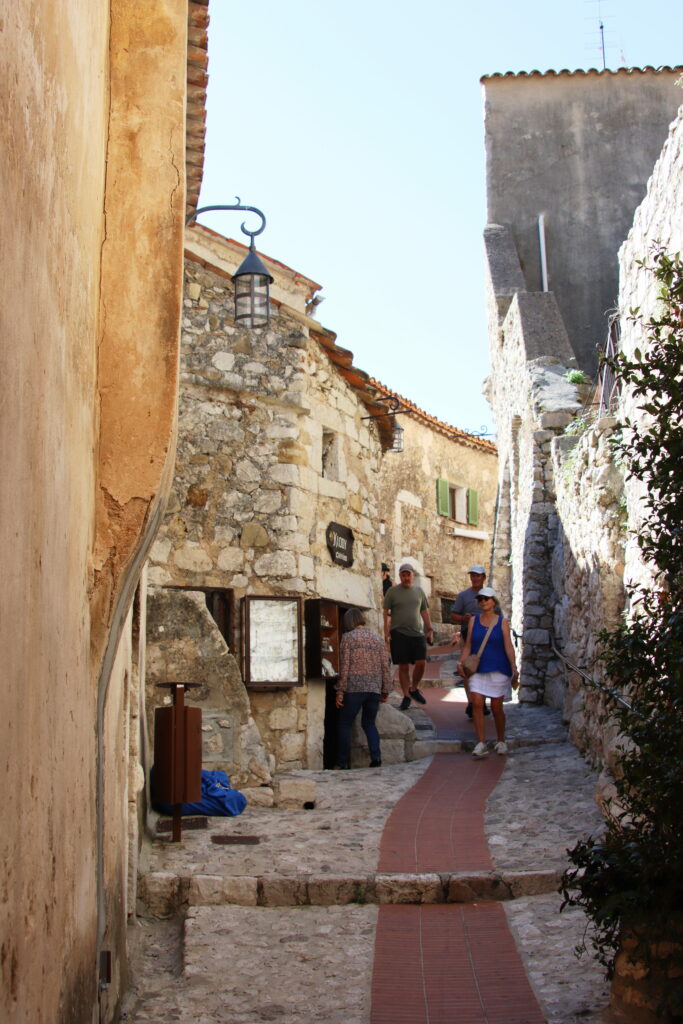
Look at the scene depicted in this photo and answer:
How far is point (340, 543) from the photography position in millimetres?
11750

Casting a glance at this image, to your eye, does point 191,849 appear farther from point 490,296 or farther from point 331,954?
point 490,296

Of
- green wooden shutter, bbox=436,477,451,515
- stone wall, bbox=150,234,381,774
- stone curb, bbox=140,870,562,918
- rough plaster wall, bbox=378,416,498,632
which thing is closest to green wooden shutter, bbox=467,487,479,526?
rough plaster wall, bbox=378,416,498,632

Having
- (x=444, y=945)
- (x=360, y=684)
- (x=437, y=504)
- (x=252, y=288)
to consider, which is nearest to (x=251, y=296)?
(x=252, y=288)

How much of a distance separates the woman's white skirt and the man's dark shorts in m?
2.54

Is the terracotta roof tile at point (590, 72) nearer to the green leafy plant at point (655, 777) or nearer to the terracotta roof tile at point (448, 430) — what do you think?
the terracotta roof tile at point (448, 430)

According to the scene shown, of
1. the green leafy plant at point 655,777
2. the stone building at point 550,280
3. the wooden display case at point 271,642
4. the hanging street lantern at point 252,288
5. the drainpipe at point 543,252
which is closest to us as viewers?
the green leafy plant at point 655,777

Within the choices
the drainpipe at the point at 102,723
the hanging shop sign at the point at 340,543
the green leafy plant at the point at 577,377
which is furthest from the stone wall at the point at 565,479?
the hanging shop sign at the point at 340,543

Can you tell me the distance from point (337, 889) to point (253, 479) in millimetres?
5170

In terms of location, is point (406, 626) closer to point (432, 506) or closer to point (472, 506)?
point (432, 506)

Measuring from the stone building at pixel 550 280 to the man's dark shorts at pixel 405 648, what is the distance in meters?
1.27

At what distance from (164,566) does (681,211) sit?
18.5ft

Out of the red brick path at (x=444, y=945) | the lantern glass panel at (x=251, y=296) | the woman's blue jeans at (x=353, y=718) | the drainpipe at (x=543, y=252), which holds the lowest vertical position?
the red brick path at (x=444, y=945)

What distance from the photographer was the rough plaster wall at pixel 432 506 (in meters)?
24.8

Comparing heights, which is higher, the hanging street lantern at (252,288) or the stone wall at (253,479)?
the hanging street lantern at (252,288)
